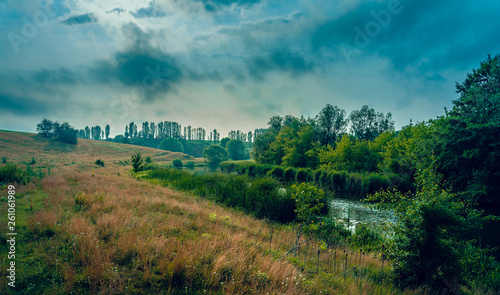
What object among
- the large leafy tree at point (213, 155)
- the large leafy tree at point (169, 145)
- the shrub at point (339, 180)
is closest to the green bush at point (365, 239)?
the shrub at point (339, 180)

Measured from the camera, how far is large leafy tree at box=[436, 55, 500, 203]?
15883 millimetres

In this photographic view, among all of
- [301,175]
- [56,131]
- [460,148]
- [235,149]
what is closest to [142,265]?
[460,148]

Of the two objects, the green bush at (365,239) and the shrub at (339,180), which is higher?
the shrub at (339,180)

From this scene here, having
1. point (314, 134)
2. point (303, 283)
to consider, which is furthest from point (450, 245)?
point (314, 134)

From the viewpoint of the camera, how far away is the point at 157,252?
4.27 meters

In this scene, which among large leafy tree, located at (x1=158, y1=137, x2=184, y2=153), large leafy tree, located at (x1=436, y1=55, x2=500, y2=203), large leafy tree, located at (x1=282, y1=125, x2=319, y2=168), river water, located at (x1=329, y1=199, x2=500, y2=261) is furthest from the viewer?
large leafy tree, located at (x1=158, y1=137, x2=184, y2=153)

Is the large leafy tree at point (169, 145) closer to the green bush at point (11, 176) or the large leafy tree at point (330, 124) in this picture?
the large leafy tree at point (330, 124)

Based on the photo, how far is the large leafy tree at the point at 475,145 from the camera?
1588 centimetres

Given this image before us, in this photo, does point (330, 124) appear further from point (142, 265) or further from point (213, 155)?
point (142, 265)

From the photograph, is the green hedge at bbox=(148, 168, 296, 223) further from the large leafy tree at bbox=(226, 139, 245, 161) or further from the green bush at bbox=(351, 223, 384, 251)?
the large leafy tree at bbox=(226, 139, 245, 161)

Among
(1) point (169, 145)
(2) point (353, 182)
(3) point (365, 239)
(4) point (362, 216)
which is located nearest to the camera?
(3) point (365, 239)

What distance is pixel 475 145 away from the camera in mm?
16906

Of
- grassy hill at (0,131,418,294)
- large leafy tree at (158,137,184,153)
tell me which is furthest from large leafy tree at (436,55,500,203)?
large leafy tree at (158,137,184,153)

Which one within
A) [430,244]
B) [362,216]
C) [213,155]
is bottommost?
[362,216]
